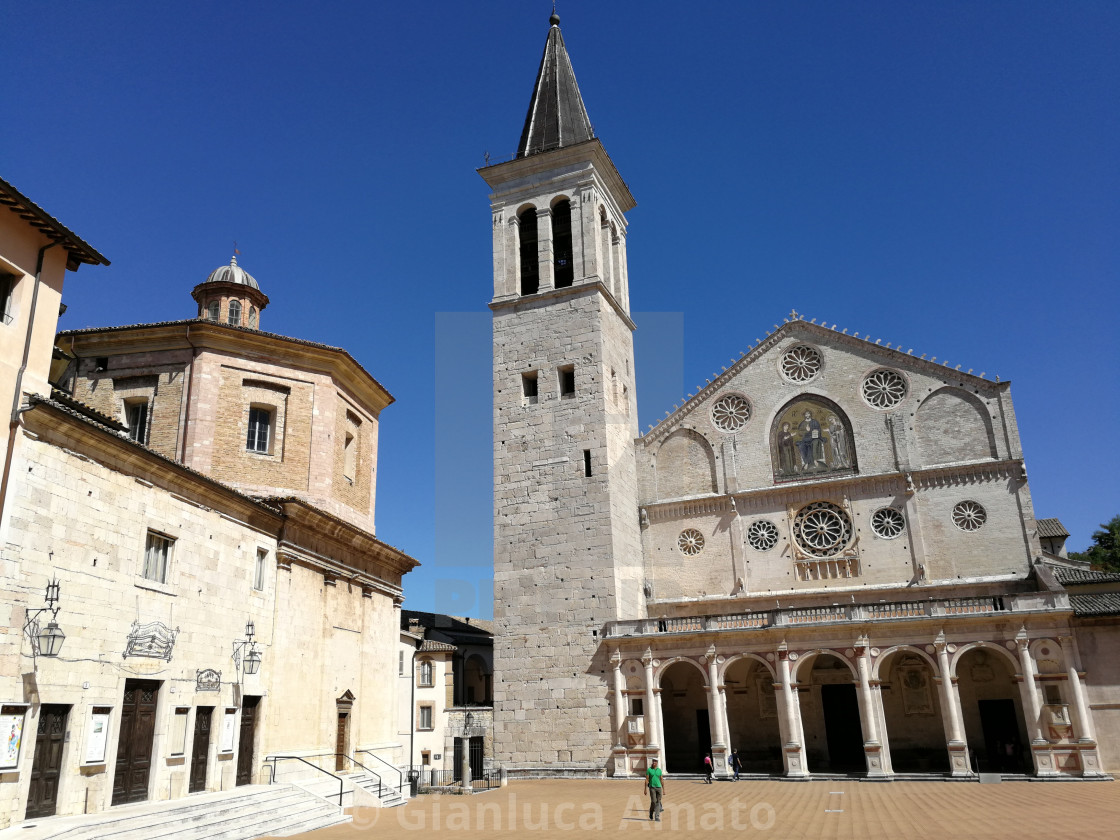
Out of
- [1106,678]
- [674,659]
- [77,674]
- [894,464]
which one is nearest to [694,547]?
[674,659]

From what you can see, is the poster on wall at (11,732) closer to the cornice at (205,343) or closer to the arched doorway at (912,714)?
the cornice at (205,343)

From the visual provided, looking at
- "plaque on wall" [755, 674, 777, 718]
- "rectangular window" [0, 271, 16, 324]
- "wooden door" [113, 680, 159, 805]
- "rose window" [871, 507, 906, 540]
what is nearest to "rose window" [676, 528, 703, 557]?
"plaque on wall" [755, 674, 777, 718]

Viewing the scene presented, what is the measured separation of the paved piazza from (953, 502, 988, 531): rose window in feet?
30.8

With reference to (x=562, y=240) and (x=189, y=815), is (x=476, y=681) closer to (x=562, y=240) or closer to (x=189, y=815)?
(x=562, y=240)

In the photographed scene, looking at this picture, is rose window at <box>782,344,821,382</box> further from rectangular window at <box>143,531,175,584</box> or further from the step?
rectangular window at <box>143,531,175,584</box>

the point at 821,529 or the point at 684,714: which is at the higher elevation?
the point at 821,529

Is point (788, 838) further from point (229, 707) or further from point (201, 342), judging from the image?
point (201, 342)

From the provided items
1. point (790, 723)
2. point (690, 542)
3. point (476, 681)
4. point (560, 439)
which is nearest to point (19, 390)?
point (560, 439)

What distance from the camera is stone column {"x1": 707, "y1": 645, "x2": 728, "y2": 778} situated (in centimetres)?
2745

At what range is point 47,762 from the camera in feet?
43.5

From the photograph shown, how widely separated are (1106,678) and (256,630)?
24.0 meters

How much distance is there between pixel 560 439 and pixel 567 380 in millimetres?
2720

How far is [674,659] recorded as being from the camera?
2897 cm

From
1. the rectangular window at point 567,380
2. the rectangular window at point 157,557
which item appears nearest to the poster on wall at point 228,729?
the rectangular window at point 157,557
